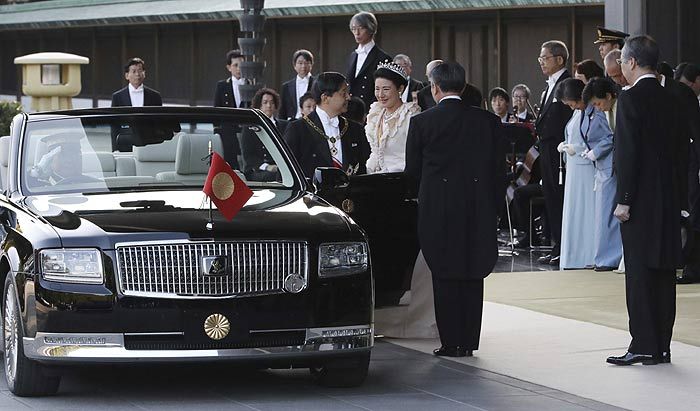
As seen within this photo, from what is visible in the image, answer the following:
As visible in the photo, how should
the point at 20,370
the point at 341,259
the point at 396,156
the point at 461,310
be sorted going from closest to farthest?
the point at 20,370 → the point at 341,259 → the point at 461,310 → the point at 396,156

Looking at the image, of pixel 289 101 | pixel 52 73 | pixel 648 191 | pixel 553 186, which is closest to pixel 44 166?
pixel 648 191

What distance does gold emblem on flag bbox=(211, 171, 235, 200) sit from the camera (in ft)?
30.7

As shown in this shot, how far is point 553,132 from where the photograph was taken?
17.3 metres

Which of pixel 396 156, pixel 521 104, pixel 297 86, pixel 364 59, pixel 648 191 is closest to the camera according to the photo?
pixel 648 191

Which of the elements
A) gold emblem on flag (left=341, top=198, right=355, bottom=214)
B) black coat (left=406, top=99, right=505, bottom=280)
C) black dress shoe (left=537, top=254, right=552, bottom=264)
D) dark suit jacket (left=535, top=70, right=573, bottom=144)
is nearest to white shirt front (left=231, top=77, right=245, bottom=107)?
dark suit jacket (left=535, top=70, right=573, bottom=144)

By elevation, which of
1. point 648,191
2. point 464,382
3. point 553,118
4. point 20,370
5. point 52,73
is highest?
point 52,73

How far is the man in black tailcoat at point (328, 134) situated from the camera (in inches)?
471

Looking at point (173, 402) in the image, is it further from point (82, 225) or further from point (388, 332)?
point (388, 332)

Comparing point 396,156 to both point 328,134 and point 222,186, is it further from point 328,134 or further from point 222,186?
point 222,186

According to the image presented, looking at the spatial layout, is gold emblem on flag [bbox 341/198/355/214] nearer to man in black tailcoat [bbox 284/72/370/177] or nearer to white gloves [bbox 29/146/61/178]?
man in black tailcoat [bbox 284/72/370/177]

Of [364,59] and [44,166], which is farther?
[364,59]

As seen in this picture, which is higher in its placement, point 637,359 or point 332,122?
point 332,122

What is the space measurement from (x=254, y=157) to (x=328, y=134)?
60.4 inches

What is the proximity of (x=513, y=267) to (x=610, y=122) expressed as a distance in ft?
5.84
